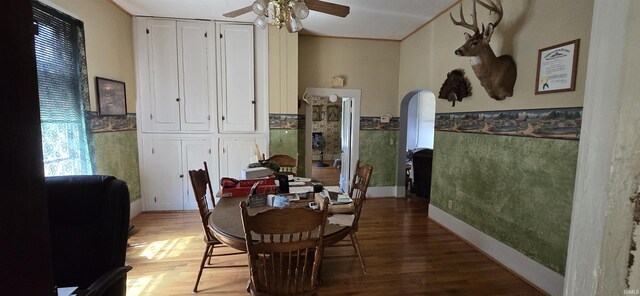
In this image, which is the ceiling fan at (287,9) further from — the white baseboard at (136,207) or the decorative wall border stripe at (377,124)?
the white baseboard at (136,207)

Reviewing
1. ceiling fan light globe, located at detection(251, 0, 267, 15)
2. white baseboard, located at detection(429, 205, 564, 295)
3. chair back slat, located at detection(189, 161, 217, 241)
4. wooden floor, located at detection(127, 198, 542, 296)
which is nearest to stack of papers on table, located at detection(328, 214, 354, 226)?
wooden floor, located at detection(127, 198, 542, 296)

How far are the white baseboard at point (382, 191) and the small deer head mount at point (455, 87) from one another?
2106mm

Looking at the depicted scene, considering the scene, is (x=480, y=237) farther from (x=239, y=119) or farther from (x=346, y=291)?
(x=239, y=119)

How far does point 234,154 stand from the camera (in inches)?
165

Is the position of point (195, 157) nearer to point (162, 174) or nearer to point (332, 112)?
point (162, 174)

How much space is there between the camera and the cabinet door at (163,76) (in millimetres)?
3846

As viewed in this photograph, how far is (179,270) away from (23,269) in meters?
2.42

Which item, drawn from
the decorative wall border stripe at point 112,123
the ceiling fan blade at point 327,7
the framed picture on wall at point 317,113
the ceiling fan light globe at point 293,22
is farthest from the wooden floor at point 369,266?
the framed picture on wall at point 317,113

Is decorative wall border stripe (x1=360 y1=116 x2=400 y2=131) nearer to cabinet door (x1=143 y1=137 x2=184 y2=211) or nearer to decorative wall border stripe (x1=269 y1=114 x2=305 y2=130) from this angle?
decorative wall border stripe (x1=269 y1=114 x2=305 y2=130)

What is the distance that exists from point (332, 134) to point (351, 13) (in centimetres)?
622

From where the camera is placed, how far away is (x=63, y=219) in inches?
54.6

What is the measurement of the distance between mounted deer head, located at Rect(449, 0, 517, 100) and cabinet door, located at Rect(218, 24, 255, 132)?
9.15 ft

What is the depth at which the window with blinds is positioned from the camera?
227 cm

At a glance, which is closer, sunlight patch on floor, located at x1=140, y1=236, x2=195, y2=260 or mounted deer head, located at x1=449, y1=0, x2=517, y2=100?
mounted deer head, located at x1=449, y1=0, x2=517, y2=100
